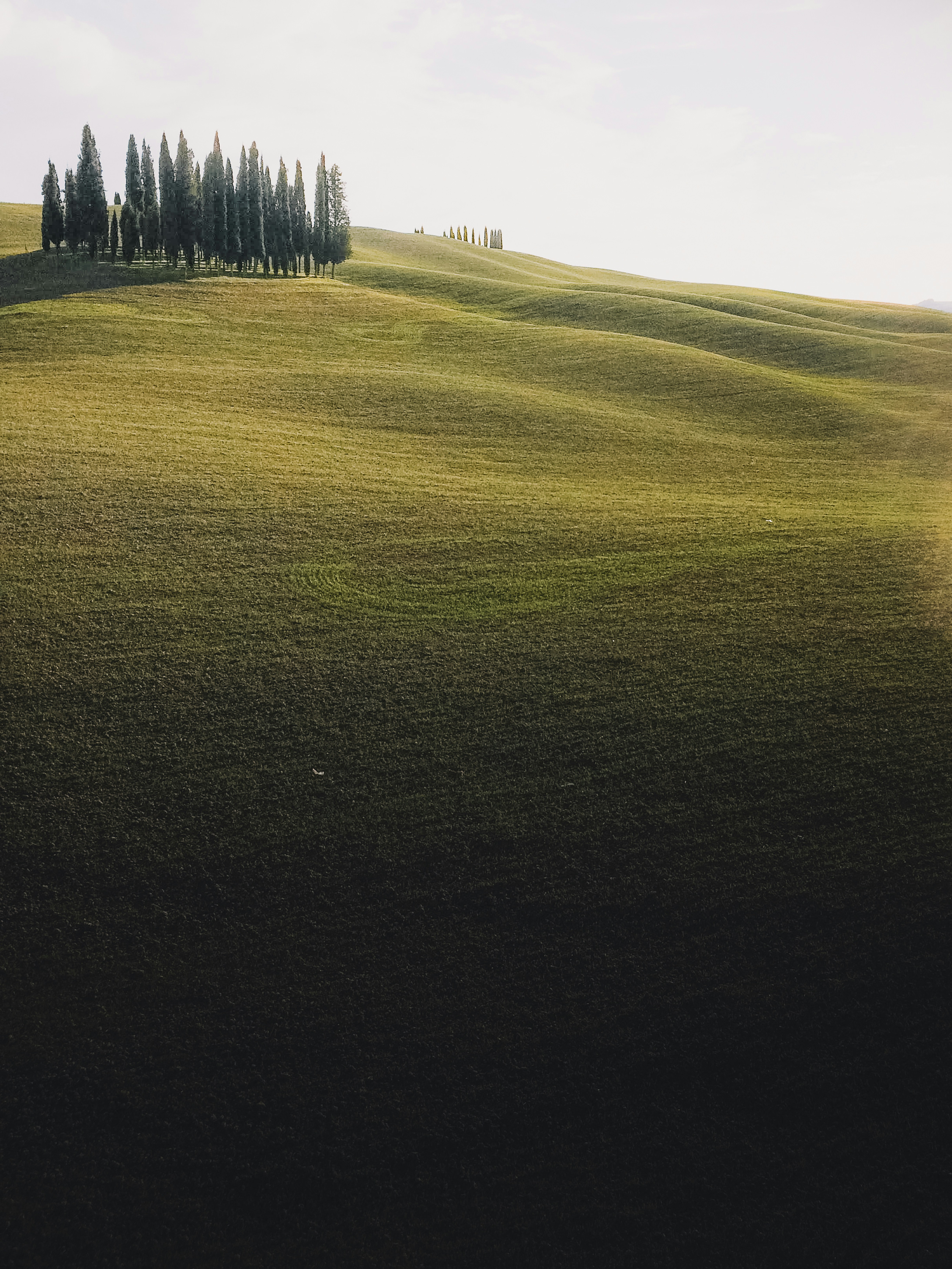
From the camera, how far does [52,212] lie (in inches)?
2736

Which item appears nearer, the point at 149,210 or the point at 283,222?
the point at 149,210

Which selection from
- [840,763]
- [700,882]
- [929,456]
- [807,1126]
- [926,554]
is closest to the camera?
[807,1126]

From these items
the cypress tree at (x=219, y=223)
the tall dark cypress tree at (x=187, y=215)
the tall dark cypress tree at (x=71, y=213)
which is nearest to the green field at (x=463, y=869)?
the tall dark cypress tree at (x=187, y=215)

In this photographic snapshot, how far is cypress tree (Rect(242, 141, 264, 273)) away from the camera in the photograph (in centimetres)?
7369

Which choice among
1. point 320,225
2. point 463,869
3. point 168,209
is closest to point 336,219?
point 320,225

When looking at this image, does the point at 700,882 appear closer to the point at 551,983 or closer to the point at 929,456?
the point at 551,983

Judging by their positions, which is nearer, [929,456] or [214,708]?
[214,708]

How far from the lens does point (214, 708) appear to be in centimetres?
1552

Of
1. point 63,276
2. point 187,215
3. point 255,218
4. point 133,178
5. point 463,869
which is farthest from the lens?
point 133,178

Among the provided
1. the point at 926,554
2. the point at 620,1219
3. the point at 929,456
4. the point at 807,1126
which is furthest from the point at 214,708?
the point at 929,456

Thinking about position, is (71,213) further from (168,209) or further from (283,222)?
(283,222)

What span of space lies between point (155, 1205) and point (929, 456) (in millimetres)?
36572

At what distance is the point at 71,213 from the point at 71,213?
17mm

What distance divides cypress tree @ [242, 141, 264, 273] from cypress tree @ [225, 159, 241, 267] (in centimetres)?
95
